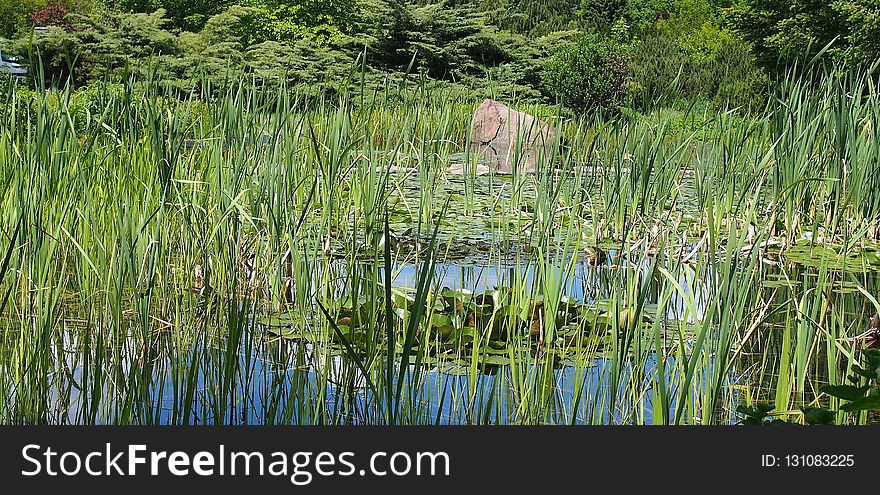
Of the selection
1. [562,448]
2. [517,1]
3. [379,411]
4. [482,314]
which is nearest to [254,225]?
[482,314]

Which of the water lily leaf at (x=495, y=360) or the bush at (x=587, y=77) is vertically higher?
the bush at (x=587, y=77)

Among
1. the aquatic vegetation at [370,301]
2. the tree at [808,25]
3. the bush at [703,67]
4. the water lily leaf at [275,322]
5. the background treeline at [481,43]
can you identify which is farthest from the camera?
the bush at [703,67]

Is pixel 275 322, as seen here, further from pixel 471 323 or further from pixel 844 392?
pixel 844 392

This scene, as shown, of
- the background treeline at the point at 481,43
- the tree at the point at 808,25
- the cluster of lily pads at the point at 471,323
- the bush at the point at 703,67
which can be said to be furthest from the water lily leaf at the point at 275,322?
the bush at the point at 703,67

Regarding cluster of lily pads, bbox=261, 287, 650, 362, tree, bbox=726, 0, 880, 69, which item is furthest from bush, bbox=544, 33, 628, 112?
cluster of lily pads, bbox=261, 287, 650, 362

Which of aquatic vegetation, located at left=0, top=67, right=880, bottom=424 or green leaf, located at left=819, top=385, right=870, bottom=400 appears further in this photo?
aquatic vegetation, located at left=0, top=67, right=880, bottom=424

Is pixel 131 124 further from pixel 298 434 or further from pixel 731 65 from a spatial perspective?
pixel 731 65

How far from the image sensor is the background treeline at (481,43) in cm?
1287

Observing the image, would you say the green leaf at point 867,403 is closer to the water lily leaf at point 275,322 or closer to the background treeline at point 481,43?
the water lily leaf at point 275,322

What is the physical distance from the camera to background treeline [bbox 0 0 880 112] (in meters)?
12.9

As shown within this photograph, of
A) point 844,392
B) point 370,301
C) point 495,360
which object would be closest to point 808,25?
point 495,360

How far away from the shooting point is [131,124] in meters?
3.15

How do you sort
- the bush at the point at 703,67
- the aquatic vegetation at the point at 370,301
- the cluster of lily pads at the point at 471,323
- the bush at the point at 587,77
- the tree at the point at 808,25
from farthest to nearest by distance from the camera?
1. the bush at the point at 703,67
2. the bush at the point at 587,77
3. the tree at the point at 808,25
4. the cluster of lily pads at the point at 471,323
5. the aquatic vegetation at the point at 370,301

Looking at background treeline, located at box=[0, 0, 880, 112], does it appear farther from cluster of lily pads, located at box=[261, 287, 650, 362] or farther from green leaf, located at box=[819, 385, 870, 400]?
green leaf, located at box=[819, 385, 870, 400]
